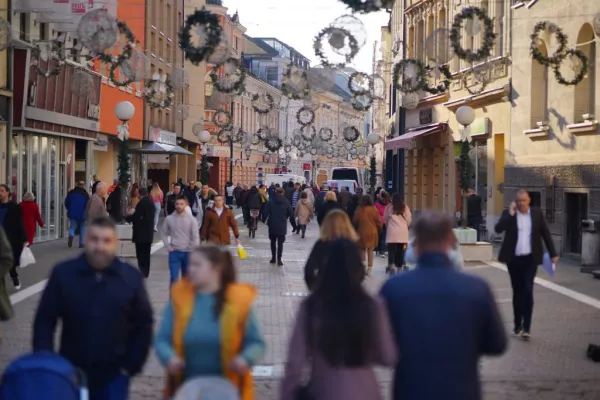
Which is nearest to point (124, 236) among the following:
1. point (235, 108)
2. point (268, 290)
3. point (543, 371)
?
point (268, 290)

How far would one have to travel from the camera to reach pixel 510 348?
1198 centimetres

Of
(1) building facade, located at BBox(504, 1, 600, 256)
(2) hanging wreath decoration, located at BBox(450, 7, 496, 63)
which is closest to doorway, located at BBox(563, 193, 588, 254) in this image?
(1) building facade, located at BBox(504, 1, 600, 256)

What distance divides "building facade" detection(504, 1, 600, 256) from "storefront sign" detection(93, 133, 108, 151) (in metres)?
15.6

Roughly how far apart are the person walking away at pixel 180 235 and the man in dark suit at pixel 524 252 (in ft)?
13.7

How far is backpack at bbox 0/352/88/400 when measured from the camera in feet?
17.6

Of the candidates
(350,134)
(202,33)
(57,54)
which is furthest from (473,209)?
(350,134)

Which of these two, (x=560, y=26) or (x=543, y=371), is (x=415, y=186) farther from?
(x=543, y=371)

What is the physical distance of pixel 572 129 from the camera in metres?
24.8

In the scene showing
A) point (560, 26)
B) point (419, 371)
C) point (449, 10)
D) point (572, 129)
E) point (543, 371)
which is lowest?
point (543, 371)

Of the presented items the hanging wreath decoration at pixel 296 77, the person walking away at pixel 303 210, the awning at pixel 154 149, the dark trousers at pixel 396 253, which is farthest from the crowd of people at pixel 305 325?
the awning at pixel 154 149

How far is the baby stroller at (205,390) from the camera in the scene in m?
5.44

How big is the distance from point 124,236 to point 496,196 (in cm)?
1128

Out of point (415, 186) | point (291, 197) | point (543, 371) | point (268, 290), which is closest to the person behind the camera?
point (543, 371)

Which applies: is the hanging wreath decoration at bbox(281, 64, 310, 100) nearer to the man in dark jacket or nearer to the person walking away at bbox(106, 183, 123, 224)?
the man in dark jacket
